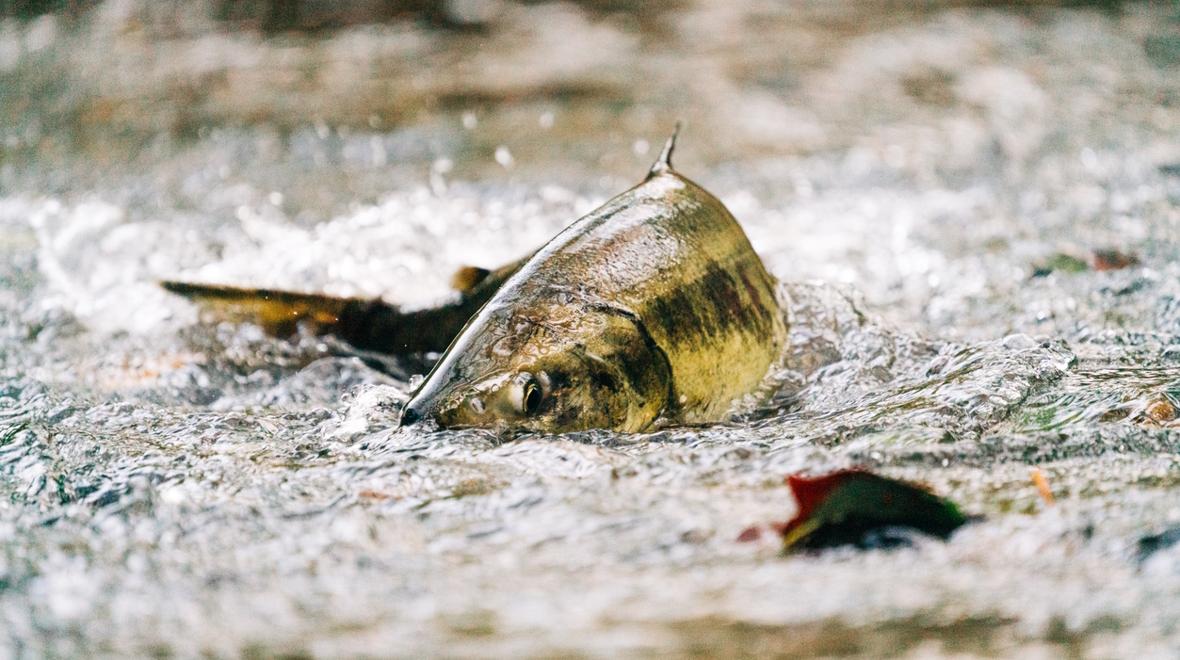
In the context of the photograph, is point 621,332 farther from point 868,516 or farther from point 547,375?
point 868,516

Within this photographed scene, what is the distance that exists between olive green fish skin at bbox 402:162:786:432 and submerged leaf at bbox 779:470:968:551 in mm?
625

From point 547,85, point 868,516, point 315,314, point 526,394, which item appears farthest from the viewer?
point 547,85

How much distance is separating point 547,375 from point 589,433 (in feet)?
0.48

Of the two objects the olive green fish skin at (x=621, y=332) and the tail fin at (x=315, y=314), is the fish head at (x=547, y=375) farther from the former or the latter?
the tail fin at (x=315, y=314)

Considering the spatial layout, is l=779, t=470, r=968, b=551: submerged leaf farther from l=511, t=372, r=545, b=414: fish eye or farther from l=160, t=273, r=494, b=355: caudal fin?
l=160, t=273, r=494, b=355: caudal fin

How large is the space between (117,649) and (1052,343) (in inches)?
92.8

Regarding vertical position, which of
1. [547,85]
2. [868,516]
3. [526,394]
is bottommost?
[868,516]

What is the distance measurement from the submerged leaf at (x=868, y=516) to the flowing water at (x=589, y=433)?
36 mm

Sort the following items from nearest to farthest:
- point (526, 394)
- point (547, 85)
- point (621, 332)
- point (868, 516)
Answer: point (868, 516) < point (526, 394) < point (621, 332) < point (547, 85)

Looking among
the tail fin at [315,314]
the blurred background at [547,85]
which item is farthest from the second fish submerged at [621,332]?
the blurred background at [547,85]

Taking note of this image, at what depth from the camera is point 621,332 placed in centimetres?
261

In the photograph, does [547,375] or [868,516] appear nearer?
[868,516]

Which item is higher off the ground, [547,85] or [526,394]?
[547,85]

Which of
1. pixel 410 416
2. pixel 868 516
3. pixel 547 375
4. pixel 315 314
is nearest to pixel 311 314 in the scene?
pixel 315 314
